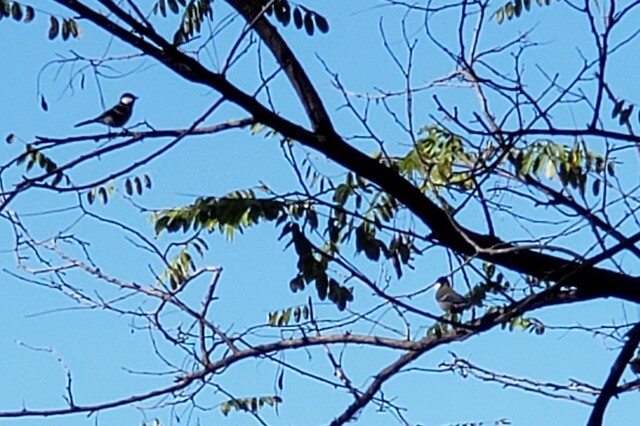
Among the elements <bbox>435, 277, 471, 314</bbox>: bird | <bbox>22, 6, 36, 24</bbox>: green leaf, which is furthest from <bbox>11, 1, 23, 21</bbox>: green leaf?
<bbox>435, 277, 471, 314</bbox>: bird

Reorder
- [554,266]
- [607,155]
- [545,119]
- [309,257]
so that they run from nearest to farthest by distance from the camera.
Answer: [545,119] < [607,155] < [554,266] < [309,257]

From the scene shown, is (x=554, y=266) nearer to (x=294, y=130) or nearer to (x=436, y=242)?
(x=436, y=242)

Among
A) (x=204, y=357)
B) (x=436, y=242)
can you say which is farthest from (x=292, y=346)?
(x=436, y=242)

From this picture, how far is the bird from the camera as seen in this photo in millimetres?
4322

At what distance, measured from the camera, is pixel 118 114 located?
17.6 ft

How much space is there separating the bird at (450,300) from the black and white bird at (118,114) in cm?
133

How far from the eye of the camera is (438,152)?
14.7 ft

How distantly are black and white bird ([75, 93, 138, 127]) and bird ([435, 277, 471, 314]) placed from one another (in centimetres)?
133

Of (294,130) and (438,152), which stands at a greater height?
(438,152)

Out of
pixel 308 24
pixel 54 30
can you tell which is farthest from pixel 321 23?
pixel 54 30

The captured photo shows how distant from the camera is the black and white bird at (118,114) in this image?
4.74m

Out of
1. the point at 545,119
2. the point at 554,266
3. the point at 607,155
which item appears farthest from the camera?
the point at 554,266

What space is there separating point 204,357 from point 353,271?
616 mm

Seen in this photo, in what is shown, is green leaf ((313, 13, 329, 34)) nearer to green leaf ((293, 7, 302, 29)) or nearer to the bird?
green leaf ((293, 7, 302, 29))
